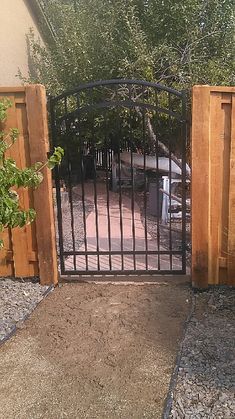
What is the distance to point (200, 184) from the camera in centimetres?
428

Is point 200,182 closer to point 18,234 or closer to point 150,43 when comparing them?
point 18,234

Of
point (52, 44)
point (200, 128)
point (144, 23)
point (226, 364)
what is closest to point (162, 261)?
point (200, 128)

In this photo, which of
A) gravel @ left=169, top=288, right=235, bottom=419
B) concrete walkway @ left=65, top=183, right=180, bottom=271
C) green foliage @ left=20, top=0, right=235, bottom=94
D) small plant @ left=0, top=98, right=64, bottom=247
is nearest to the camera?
gravel @ left=169, top=288, right=235, bottom=419

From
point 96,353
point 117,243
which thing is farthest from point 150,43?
point 96,353

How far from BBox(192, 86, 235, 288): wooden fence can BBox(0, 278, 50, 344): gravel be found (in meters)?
1.64

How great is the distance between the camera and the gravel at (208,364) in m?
2.73

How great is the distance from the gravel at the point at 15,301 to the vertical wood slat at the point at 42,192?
0.61 ft

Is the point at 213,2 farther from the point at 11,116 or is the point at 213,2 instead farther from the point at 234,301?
the point at 234,301

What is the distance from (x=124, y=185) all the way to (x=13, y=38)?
4065 millimetres

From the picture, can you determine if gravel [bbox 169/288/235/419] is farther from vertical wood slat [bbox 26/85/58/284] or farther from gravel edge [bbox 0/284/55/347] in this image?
vertical wood slat [bbox 26/85/58/284]

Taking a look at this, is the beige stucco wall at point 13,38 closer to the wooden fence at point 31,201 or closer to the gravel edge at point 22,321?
the wooden fence at point 31,201

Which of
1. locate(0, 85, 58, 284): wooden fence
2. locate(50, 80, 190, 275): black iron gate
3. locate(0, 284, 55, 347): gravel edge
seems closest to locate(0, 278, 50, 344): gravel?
locate(0, 284, 55, 347): gravel edge

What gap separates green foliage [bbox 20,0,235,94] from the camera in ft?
27.0

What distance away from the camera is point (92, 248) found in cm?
605
